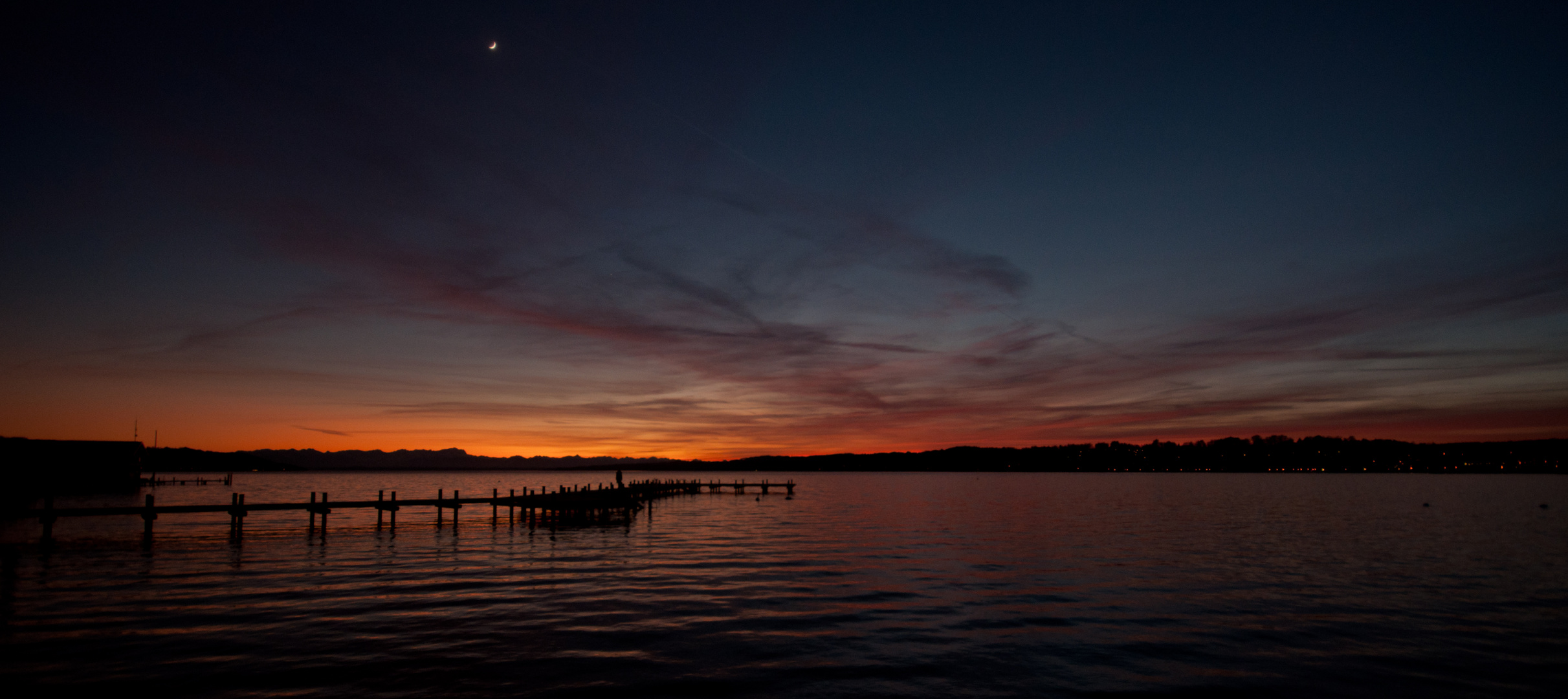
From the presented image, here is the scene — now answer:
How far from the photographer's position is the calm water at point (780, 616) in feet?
46.7

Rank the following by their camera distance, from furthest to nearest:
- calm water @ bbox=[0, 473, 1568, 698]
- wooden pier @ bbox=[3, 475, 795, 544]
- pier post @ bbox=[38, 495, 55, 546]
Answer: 1. wooden pier @ bbox=[3, 475, 795, 544]
2. pier post @ bbox=[38, 495, 55, 546]
3. calm water @ bbox=[0, 473, 1568, 698]

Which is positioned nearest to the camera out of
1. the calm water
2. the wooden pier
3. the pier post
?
→ the calm water

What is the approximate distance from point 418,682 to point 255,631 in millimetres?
6212

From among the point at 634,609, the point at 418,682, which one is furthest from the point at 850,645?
the point at 418,682

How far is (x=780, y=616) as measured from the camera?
64.2ft

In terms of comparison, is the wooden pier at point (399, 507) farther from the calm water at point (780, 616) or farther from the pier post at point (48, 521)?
the calm water at point (780, 616)

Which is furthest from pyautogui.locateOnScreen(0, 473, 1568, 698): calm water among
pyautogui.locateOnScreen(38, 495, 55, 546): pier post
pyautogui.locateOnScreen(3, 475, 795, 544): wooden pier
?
pyautogui.locateOnScreen(3, 475, 795, 544): wooden pier

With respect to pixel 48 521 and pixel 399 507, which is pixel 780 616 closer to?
pixel 48 521

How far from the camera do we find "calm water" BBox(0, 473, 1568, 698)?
14.2m

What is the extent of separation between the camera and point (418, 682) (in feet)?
44.0

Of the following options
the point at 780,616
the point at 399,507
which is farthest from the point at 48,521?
the point at 780,616

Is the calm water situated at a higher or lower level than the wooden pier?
lower

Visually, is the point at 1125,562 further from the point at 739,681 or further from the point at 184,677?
A: the point at 184,677

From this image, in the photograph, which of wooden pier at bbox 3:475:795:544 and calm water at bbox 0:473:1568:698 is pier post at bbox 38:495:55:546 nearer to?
wooden pier at bbox 3:475:795:544
